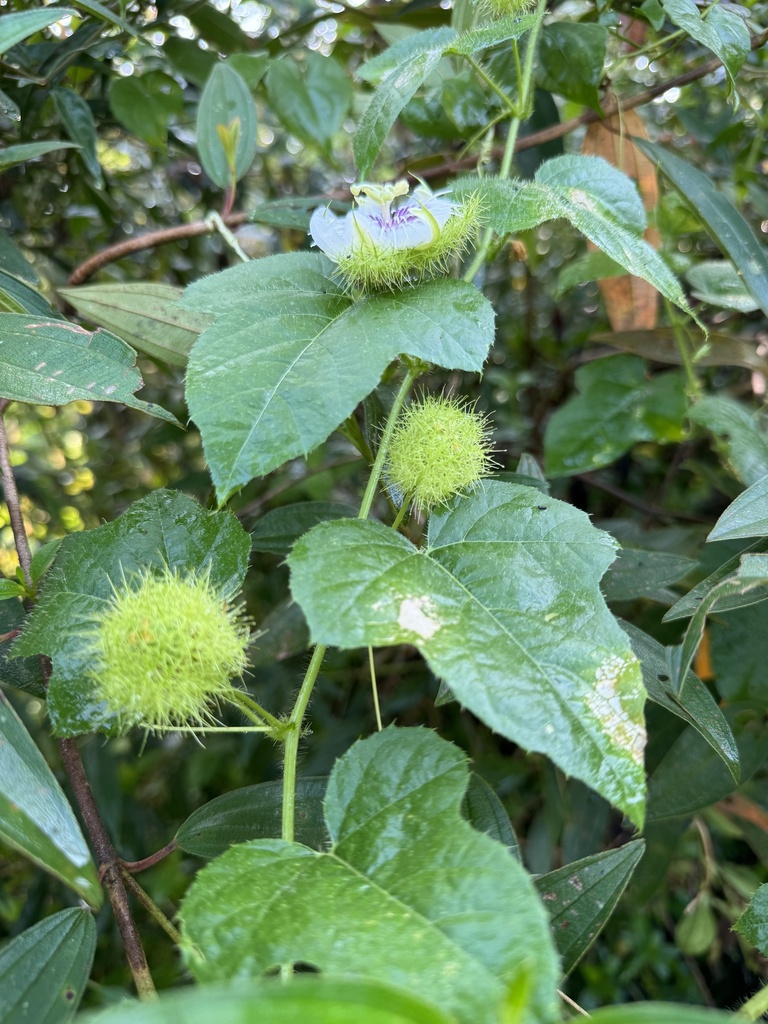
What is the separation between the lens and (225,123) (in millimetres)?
940

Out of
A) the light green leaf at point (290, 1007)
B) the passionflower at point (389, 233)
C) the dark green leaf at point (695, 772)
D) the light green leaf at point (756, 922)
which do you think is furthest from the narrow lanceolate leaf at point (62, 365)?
the dark green leaf at point (695, 772)

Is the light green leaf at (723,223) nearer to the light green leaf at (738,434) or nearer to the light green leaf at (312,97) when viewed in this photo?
the light green leaf at (738,434)

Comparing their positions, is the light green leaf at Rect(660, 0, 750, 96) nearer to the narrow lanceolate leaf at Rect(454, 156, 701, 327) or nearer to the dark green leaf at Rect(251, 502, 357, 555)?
the narrow lanceolate leaf at Rect(454, 156, 701, 327)

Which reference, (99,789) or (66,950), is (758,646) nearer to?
(66,950)

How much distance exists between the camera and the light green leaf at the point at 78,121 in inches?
37.7

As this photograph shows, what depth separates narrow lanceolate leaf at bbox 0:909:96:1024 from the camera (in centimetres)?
51

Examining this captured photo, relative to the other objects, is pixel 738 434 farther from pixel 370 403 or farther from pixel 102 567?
pixel 102 567

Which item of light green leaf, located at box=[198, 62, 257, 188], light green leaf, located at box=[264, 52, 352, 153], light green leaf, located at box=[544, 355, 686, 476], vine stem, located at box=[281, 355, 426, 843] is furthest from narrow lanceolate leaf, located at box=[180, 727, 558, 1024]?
light green leaf, located at box=[264, 52, 352, 153]

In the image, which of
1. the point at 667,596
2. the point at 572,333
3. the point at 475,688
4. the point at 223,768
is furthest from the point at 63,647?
the point at 572,333

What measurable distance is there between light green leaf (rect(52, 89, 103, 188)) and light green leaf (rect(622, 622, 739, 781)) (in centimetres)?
84

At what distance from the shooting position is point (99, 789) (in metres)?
1.14

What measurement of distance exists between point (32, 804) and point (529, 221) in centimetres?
51

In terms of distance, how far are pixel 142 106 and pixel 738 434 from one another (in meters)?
0.89

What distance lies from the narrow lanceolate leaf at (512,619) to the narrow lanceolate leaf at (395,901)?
2.6 inches
